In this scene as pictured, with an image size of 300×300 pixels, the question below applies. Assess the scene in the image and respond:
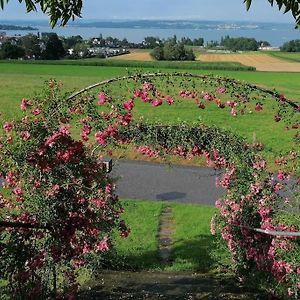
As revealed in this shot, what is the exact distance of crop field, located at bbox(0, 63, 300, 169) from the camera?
23.5 meters

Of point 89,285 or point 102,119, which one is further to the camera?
point 89,285

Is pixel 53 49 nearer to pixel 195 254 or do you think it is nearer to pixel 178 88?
pixel 178 88

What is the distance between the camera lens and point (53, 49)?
7125 centimetres

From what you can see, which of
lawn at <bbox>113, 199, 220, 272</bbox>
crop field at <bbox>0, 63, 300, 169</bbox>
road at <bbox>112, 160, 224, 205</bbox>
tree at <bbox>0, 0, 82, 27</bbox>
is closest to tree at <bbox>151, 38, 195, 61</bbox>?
crop field at <bbox>0, 63, 300, 169</bbox>

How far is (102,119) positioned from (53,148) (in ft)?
7.02

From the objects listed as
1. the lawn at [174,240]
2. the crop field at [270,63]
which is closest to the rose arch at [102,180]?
the lawn at [174,240]

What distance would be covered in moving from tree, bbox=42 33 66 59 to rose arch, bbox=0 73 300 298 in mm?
63724

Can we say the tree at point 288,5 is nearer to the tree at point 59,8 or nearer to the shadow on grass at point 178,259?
the tree at point 59,8

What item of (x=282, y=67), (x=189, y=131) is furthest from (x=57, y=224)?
(x=282, y=67)

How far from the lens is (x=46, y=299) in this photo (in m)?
5.66

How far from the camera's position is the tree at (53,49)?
231 feet

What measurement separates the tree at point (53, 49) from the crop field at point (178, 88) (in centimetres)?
828

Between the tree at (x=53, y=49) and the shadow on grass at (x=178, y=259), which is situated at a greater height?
the tree at (x=53, y=49)

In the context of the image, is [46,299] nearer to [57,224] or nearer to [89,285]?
[57,224]
